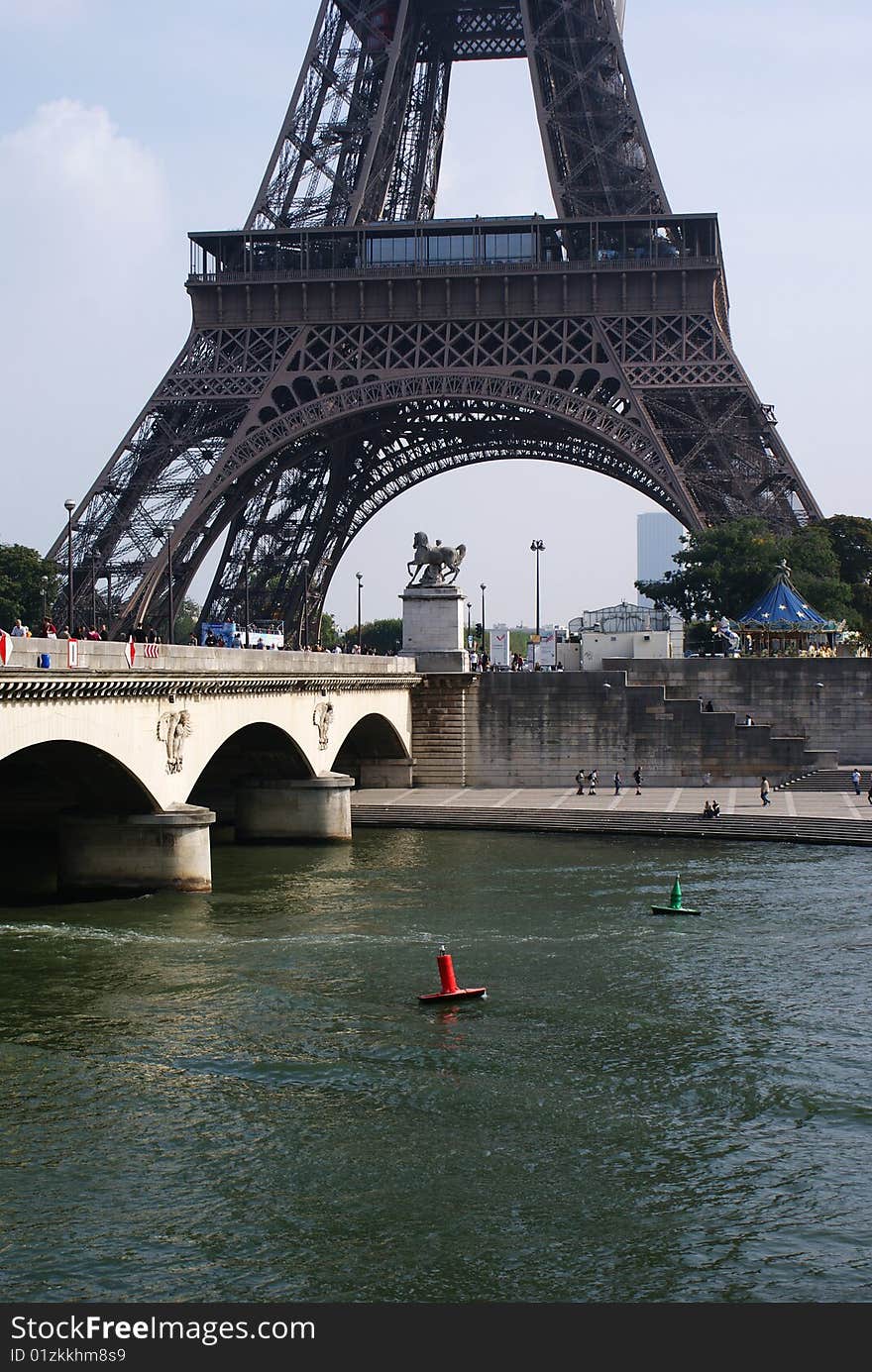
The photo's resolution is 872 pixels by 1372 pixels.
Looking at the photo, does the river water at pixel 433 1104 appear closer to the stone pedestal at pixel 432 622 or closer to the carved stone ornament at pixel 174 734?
the carved stone ornament at pixel 174 734

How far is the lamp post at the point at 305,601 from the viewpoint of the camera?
9581 cm

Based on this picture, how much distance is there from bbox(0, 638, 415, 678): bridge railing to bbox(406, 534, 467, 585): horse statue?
857 centimetres

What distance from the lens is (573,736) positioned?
64.7m

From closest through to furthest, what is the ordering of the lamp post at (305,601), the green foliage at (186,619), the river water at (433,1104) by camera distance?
the river water at (433,1104)
the lamp post at (305,601)
the green foliage at (186,619)

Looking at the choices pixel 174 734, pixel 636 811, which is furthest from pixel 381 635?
Result: pixel 174 734

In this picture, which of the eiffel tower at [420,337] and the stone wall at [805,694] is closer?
the stone wall at [805,694]

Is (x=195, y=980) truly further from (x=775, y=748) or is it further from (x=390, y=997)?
(x=775, y=748)

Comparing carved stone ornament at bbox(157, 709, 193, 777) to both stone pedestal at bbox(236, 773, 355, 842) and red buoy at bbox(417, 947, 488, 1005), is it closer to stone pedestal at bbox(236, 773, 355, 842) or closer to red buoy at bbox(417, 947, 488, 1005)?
stone pedestal at bbox(236, 773, 355, 842)

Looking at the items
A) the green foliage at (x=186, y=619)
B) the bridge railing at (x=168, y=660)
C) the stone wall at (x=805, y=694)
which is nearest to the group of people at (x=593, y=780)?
the stone wall at (x=805, y=694)

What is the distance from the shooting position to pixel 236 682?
144 feet

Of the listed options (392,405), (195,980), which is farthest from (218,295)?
(195,980)

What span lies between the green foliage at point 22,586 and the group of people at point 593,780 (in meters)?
32.4

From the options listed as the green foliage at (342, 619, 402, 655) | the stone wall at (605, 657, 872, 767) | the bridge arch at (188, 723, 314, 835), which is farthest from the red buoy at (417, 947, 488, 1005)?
the green foliage at (342, 619, 402, 655)

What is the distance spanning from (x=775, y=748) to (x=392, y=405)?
92.7ft
